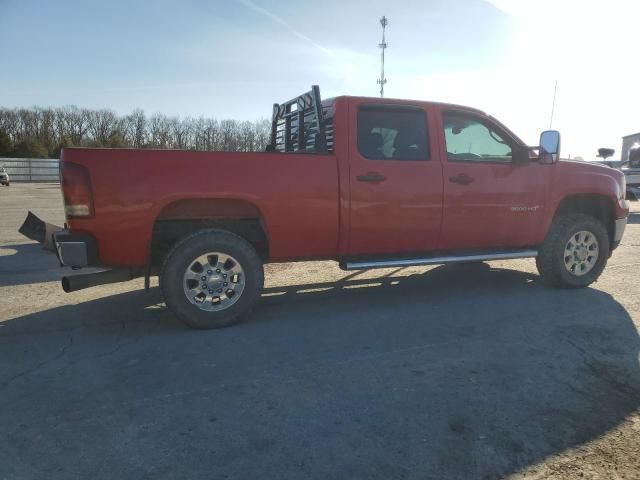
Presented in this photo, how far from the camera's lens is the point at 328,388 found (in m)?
3.06

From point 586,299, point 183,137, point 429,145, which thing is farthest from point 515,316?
point 183,137

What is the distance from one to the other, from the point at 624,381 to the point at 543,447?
1164mm

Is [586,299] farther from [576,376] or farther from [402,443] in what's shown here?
[402,443]

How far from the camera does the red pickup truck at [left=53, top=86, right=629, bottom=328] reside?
13.1ft

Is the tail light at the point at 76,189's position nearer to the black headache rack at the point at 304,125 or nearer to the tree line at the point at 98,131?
the black headache rack at the point at 304,125

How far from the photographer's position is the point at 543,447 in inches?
95.1

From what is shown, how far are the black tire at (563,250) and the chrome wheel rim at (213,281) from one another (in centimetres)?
359

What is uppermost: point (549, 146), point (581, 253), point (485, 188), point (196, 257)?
point (549, 146)

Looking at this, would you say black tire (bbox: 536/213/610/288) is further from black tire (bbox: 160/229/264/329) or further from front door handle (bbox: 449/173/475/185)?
black tire (bbox: 160/229/264/329)

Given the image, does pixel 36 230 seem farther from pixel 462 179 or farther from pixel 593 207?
pixel 593 207

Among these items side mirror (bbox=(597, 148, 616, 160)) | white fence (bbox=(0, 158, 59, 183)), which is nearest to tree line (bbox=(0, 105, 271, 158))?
white fence (bbox=(0, 158, 59, 183))

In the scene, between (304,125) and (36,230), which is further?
(304,125)

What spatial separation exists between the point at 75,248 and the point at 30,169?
49.8 metres

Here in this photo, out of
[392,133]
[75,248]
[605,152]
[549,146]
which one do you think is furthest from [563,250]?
[605,152]
